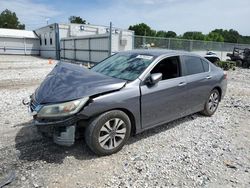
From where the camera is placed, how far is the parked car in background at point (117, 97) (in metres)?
3.23

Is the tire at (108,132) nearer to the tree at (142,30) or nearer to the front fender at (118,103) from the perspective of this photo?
the front fender at (118,103)

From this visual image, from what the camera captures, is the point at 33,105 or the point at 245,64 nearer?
the point at 33,105

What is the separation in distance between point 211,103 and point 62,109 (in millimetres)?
3779

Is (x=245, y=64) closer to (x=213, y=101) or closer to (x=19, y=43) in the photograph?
(x=213, y=101)

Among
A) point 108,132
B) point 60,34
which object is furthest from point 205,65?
point 60,34

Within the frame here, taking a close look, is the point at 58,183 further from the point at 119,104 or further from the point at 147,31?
the point at 147,31

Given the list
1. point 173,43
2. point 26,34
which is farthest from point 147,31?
point 173,43

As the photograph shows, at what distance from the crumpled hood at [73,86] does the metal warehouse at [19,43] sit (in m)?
33.3

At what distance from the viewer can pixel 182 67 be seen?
15.1 ft

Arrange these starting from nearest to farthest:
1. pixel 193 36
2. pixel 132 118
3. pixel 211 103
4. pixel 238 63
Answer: pixel 132 118 → pixel 211 103 → pixel 238 63 → pixel 193 36

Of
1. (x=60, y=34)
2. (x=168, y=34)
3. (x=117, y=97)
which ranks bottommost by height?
(x=117, y=97)

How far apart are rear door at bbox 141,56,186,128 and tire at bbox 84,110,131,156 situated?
0.43 m

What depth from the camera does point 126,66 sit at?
426cm

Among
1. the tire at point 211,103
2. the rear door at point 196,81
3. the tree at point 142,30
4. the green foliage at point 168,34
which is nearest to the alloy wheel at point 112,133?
the rear door at point 196,81
